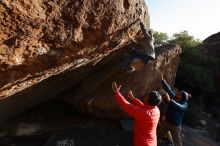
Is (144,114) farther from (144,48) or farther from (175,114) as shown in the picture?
(175,114)

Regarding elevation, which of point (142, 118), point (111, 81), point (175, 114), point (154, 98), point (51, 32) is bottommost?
point (142, 118)

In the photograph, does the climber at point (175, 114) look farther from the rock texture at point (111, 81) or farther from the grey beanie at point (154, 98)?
the grey beanie at point (154, 98)

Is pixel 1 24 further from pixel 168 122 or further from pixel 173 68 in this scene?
pixel 173 68

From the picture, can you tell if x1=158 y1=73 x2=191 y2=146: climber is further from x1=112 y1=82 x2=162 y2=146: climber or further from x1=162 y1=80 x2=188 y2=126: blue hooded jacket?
x1=112 y1=82 x2=162 y2=146: climber

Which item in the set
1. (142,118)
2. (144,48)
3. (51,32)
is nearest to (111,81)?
(144,48)

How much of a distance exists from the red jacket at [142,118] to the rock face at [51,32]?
115 cm

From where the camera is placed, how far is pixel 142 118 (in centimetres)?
530

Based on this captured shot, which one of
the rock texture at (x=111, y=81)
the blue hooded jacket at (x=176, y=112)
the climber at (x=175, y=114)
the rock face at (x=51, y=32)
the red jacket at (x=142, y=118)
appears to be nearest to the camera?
the rock face at (x=51, y=32)

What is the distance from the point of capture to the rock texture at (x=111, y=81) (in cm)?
931

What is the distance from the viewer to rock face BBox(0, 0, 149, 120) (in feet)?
13.1

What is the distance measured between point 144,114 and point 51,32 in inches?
82.0

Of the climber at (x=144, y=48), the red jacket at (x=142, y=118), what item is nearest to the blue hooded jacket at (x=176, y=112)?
the climber at (x=144, y=48)

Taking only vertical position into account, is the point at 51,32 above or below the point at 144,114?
above

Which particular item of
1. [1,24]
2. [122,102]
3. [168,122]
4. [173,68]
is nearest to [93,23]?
[122,102]
